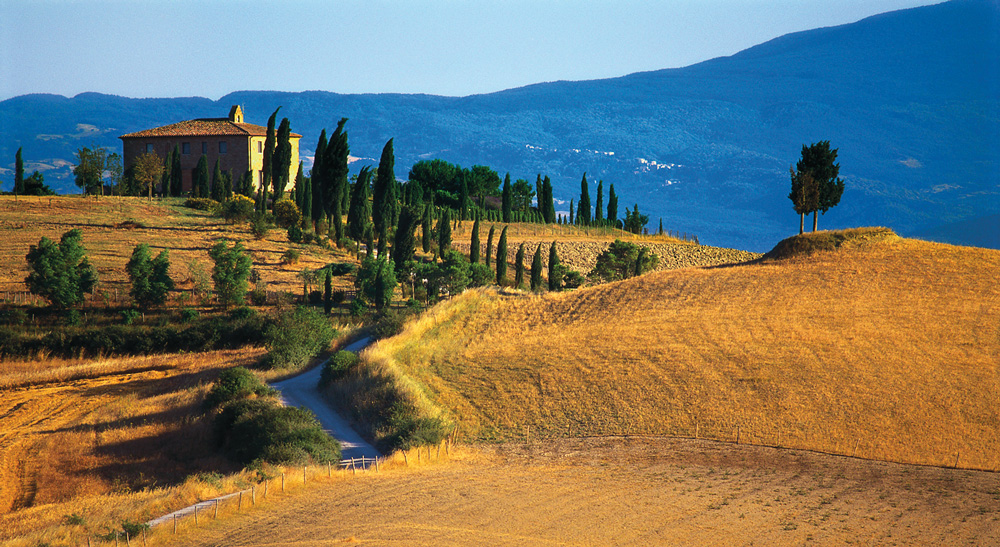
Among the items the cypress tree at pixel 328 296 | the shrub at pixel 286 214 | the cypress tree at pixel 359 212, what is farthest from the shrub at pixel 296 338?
the shrub at pixel 286 214

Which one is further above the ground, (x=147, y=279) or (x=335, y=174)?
(x=335, y=174)

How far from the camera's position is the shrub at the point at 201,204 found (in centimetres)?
7912

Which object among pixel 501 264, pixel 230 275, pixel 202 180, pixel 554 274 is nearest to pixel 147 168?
pixel 202 180

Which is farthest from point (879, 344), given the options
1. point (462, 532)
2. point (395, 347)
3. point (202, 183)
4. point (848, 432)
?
point (202, 183)

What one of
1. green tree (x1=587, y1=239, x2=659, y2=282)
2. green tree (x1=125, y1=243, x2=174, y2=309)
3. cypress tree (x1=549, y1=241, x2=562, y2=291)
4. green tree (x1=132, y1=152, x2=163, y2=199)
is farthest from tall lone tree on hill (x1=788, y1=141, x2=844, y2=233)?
green tree (x1=132, y1=152, x2=163, y2=199)

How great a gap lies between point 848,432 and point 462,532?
17787 mm

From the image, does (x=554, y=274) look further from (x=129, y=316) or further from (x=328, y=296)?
(x=129, y=316)

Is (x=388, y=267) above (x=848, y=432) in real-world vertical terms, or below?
above

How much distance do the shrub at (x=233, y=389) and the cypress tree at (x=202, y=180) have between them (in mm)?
53508

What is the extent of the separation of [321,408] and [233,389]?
3.74m

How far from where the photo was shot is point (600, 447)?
2970cm

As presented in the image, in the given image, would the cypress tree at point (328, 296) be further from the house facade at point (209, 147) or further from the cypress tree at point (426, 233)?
the house facade at point (209, 147)

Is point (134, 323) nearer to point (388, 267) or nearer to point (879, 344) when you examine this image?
point (388, 267)

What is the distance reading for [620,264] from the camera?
76.5 metres
